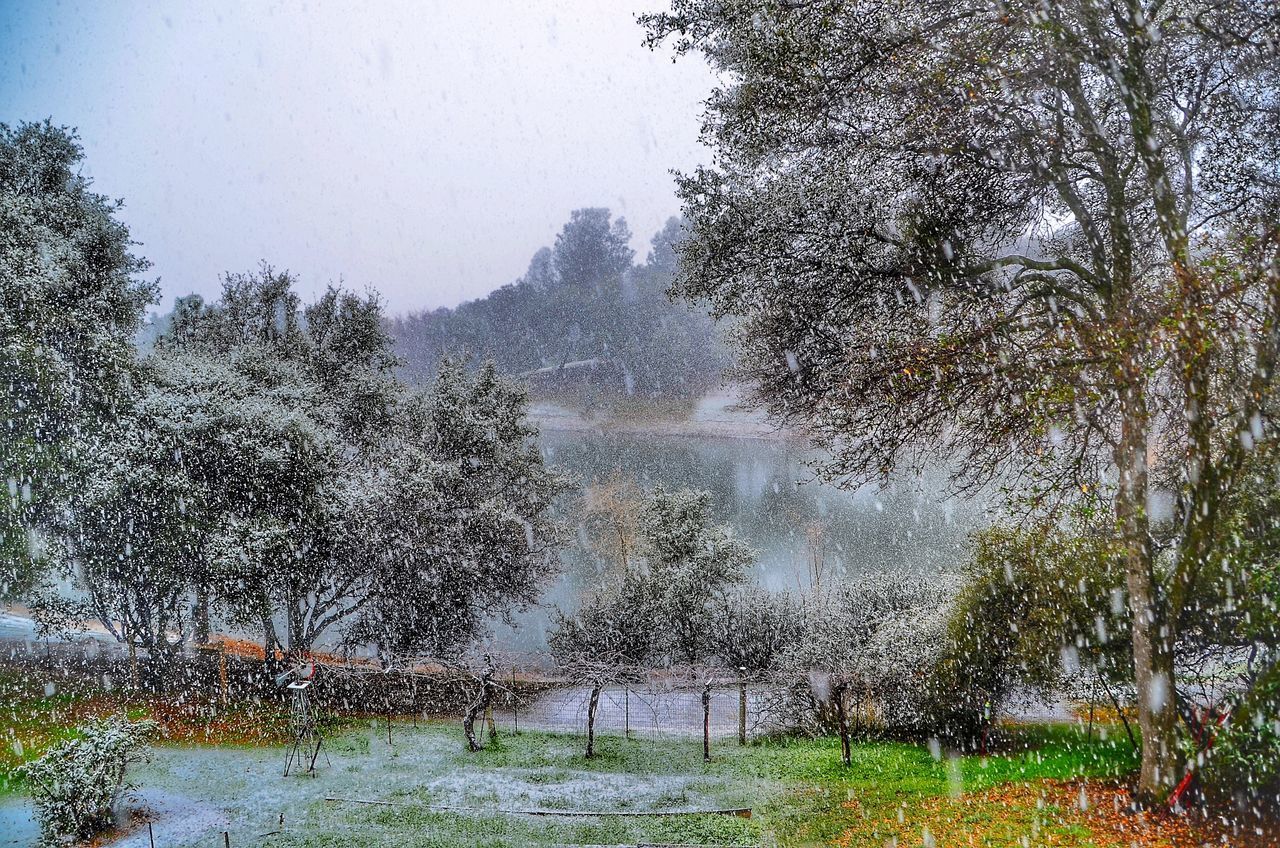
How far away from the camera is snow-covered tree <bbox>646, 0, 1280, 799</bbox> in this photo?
5535mm

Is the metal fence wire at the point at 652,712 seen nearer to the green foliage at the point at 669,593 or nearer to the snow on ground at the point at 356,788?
the green foliage at the point at 669,593

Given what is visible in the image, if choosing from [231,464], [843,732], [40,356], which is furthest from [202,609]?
[843,732]

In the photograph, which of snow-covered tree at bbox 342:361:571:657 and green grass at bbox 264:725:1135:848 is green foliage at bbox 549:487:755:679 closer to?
snow-covered tree at bbox 342:361:571:657

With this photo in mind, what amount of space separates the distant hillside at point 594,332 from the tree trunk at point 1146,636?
37272 millimetres

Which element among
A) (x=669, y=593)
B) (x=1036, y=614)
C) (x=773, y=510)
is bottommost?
(x=669, y=593)

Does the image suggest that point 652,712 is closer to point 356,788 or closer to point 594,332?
point 356,788

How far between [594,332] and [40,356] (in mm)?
35875

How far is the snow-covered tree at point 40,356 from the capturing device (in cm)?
1188

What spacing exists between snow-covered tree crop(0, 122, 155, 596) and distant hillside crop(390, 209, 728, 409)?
97.4 ft

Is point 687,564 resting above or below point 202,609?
above

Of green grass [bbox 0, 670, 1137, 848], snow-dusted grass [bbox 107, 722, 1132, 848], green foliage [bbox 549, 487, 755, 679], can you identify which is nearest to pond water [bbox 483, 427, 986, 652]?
green foliage [bbox 549, 487, 755, 679]

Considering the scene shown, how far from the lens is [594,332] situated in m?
46.9

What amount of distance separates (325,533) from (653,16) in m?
11.8

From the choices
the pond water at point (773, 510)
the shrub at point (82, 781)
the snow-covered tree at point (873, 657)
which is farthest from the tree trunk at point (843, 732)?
the pond water at point (773, 510)
